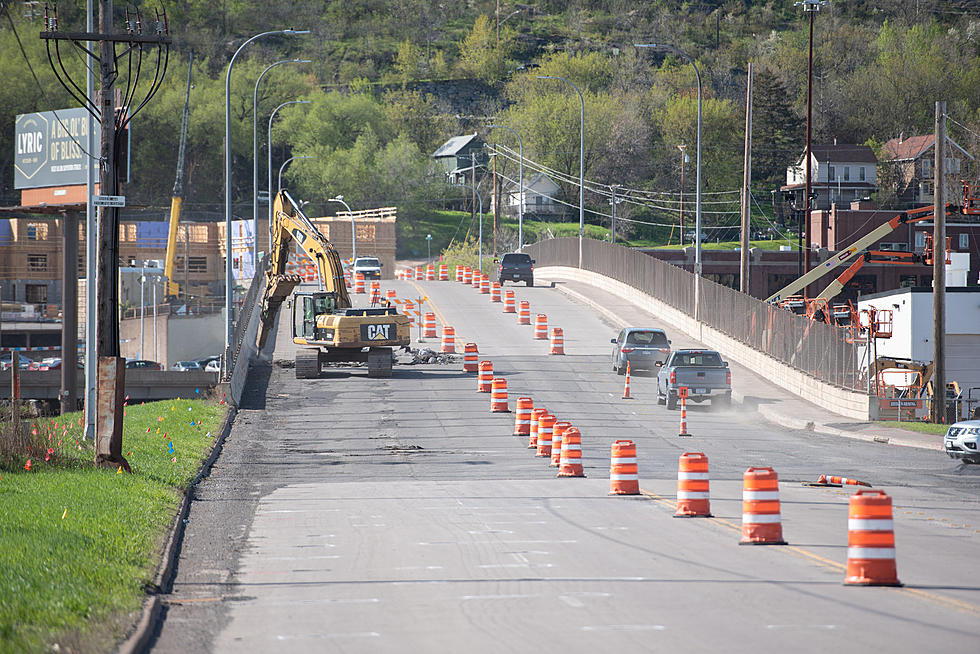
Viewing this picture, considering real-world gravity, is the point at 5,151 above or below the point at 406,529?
above

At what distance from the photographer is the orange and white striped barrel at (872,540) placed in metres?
11.2

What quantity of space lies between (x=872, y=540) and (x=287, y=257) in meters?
32.5

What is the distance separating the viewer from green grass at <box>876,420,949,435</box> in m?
31.0

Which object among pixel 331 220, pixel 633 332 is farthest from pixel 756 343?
pixel 331 220

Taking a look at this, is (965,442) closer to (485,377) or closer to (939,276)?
(939,276)

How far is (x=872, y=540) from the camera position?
11.3 meters

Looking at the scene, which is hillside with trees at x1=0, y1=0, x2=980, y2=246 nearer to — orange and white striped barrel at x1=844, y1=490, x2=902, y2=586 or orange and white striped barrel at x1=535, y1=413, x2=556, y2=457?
orange and white striped barrel at x1=535, y1=413, x2=556, y2=457

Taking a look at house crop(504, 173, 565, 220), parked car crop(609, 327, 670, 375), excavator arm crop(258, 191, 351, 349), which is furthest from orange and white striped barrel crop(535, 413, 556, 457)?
house crop(504, 173, 565, 220)

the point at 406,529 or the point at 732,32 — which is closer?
the point at 406,529

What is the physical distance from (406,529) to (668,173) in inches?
4939

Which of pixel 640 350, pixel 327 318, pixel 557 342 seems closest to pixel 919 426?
pixel 640 350

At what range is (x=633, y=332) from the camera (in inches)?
1665

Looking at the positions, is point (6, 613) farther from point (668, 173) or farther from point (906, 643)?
point (668, 173)

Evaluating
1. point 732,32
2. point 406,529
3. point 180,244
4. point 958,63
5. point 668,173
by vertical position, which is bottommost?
point 406,529
